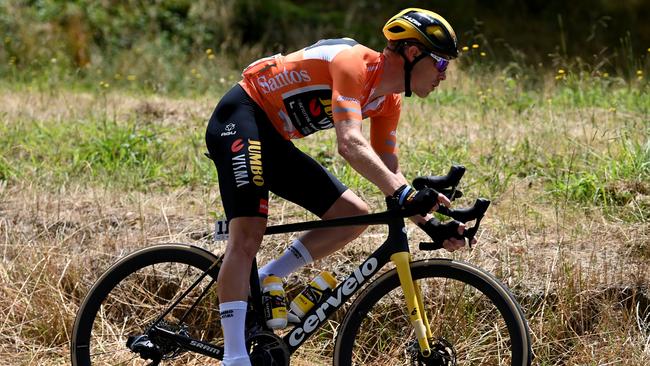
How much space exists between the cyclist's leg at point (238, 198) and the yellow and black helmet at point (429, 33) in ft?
2.37

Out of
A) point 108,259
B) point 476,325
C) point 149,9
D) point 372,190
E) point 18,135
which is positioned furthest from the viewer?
point 149,9

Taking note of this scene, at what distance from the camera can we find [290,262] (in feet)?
14.7

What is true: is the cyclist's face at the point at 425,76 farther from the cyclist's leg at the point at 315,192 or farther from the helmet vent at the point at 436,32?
the cyclist's leg at the point at 315,192

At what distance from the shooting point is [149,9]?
13.2 m

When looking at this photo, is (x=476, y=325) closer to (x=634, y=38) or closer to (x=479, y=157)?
(x=479, y=157)

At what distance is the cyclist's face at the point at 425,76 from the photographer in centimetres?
415

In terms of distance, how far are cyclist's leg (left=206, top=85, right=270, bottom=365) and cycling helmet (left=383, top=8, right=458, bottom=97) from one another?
2.21 feet

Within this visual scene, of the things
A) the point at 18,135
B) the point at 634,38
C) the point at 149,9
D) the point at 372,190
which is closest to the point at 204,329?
the point at 372,190

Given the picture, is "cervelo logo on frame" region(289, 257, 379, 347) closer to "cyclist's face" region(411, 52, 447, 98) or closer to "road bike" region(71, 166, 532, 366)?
"road bike" region(71, 166, 532, 366)

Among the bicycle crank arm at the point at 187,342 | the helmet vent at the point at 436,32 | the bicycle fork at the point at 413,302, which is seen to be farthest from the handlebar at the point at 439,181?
the bicycle crank arm at the point at 187,342

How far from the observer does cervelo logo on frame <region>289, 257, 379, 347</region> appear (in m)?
4.35

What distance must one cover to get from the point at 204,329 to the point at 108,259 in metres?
0.80

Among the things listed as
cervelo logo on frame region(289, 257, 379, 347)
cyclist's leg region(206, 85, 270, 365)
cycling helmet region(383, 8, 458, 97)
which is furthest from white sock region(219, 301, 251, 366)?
cycling helmet region(383, 8, 458, 97)

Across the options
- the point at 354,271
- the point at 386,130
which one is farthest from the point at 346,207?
the point at 386,130
